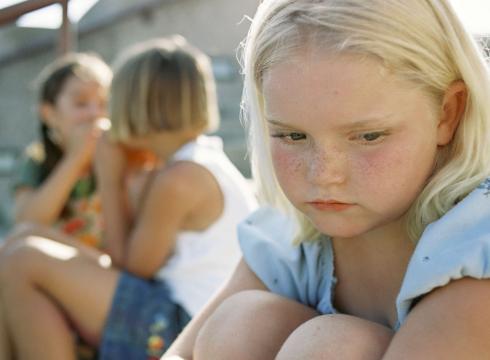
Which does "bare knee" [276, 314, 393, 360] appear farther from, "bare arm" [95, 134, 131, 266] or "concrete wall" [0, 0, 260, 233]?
"concrete wall" [0, 0, 260, 233]

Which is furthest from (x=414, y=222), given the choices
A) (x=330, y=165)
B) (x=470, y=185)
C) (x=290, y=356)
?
(x=290, y=356)

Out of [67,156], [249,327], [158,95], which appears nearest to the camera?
[249,327]

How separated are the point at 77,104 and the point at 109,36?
3.48 m

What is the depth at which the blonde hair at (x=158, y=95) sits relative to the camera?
9.32 ft

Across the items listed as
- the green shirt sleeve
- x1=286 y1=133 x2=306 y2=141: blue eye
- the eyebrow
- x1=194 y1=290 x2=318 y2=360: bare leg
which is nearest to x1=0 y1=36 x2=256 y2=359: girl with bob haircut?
the green shirt sleeve

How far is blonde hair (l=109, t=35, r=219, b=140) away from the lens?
2842mm

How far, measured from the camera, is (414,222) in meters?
1.51

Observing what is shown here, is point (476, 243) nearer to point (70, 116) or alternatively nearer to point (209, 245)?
point (209, 245)

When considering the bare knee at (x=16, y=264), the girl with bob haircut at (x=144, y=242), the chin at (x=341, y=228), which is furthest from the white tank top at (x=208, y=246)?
the chin at (x=341, y=228)

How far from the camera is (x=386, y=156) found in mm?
1368

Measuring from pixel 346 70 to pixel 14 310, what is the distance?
4.95 feet

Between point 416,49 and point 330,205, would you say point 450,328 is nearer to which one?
point 330,205

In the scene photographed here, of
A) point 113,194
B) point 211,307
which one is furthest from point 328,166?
point 113,194

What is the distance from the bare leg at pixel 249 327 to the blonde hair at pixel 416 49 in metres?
0.30
